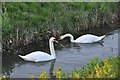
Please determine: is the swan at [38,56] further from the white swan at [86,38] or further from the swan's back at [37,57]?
the white swan at [86,38]

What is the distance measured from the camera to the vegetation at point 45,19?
14.2 metres

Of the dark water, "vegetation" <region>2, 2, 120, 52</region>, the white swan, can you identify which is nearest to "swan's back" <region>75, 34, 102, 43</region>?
the white swan

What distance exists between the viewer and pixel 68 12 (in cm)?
1702

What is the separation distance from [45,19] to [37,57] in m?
2.83

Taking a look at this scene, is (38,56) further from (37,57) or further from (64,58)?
(64,58)

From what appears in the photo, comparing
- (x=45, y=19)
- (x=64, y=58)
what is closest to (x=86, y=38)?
(x=45, y=19)

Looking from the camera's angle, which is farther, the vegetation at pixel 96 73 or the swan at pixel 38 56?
the swan at pixel 38 56

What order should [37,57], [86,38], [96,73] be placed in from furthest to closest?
[86,38], [37,57], [96,73]

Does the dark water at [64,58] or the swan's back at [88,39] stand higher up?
the swan's back at [88,39]

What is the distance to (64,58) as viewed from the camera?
44.2 ft

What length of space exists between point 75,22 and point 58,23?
1.15m

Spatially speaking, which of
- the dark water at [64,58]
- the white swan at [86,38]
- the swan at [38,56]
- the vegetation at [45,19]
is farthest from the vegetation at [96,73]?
the white swan at [86,38]

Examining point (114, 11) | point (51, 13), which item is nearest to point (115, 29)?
point (114, 11)

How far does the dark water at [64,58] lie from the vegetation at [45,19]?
49cm
